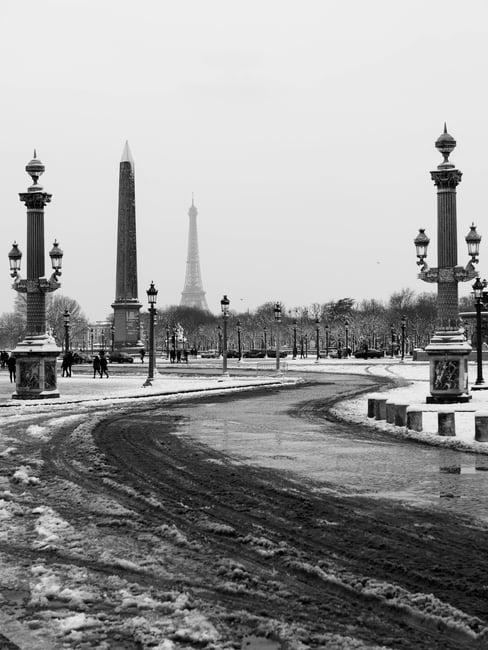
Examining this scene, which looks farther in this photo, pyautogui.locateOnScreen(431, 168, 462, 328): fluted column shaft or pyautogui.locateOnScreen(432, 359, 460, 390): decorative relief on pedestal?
pyautogui.locateOnScreen(431, 168, 462, 328): fluted column shaft

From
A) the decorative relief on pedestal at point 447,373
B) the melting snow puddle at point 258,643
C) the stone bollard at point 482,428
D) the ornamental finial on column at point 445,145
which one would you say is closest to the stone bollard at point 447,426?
the stone bollard at point 482,428

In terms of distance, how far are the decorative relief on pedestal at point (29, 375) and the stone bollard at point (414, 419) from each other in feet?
46.4

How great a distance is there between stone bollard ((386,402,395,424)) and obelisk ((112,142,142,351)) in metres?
58.5

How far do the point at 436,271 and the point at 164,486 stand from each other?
50.6 ft

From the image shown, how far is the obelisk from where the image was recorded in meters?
76.1

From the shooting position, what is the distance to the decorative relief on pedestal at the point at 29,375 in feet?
92.0

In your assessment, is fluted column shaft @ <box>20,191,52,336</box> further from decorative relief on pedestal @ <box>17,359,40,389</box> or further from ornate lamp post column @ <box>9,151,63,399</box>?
decorative relief on pedestal @ <box>17,359,40,389</box>

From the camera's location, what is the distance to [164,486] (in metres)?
10.8

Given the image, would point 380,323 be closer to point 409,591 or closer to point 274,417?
point 274,417

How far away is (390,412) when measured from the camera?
19625 millimetres

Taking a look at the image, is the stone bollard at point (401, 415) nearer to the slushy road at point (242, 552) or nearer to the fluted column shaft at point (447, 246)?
the slushy road at point (242, 552)

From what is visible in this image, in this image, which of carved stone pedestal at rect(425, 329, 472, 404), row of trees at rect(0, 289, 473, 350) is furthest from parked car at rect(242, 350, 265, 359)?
carved stone pedestal at rect(425, 329, 472, 404)

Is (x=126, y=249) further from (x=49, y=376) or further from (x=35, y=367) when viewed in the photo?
(x=35, y=367)

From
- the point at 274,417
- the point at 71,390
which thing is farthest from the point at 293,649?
the point at 71,390
